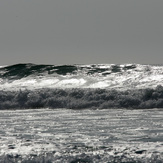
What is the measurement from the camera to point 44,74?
30.2 meters

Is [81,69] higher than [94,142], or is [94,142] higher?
[81,69]

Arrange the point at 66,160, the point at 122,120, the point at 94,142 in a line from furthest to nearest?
the point at 122,120 < the point at 94,142 < the point at 66,160

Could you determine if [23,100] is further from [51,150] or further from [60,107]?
[51,150]

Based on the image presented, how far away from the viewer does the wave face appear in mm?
18016

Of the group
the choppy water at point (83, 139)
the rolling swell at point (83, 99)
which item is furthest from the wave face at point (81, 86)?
the choppy water at point (83, 139)

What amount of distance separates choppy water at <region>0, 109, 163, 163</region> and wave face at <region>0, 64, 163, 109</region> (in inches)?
194

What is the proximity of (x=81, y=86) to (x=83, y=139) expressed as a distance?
14.7 metres

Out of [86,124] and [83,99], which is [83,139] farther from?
[83,99]

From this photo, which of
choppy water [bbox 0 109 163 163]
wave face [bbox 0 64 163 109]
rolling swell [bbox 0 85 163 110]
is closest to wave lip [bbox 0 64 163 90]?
Result: wave face [bbox 0 64 163 109]

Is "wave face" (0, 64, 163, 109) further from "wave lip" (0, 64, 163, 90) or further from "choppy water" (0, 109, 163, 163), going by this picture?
"choppy water" (0, 109, 163, 163)

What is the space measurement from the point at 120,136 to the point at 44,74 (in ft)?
69.3

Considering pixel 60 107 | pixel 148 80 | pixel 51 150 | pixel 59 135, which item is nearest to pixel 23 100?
pixel 60 107

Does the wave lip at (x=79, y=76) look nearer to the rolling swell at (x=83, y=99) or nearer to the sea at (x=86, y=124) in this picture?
the sea at (x=86, y=124)

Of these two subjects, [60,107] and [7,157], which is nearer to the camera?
[7,157]
